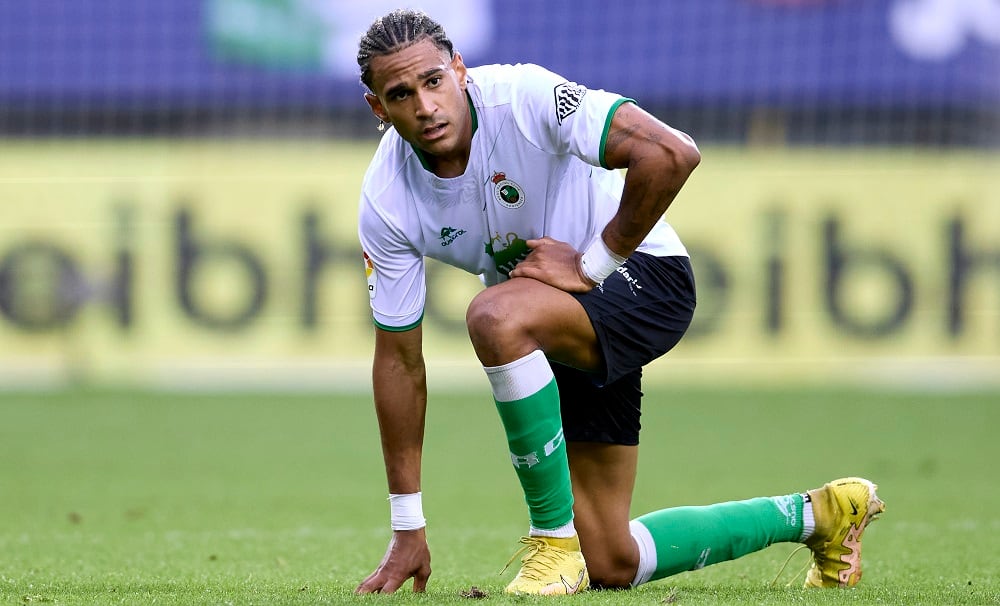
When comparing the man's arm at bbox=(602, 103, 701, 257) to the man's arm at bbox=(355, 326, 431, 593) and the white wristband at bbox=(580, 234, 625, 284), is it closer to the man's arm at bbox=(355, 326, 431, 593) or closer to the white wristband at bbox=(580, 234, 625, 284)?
the white wristband at bbox=(580, 234, 625, 284)

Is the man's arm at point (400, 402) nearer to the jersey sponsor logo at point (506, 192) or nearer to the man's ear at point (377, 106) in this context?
the jersey sponsor logo at point (506, 192)

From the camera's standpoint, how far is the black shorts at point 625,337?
409 cm

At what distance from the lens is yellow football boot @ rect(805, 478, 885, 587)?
4473mm

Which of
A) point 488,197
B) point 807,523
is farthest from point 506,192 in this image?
point 807,523

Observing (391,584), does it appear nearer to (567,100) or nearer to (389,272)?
(389,272)

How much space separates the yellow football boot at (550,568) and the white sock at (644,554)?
568mm

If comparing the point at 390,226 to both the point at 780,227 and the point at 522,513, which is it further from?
the point at 780,227

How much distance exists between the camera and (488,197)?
4137 mm

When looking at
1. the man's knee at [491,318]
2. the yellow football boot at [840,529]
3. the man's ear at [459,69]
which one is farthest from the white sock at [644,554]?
the man's ear at [459,69]

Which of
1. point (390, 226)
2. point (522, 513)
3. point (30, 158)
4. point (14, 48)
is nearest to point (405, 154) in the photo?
point (390, 226)

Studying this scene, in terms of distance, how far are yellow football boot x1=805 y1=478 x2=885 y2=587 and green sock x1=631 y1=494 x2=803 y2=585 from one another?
72 millimetres

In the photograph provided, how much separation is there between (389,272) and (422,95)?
582 mm

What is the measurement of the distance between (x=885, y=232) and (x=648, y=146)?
11716 mm

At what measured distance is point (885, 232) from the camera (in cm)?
1491
